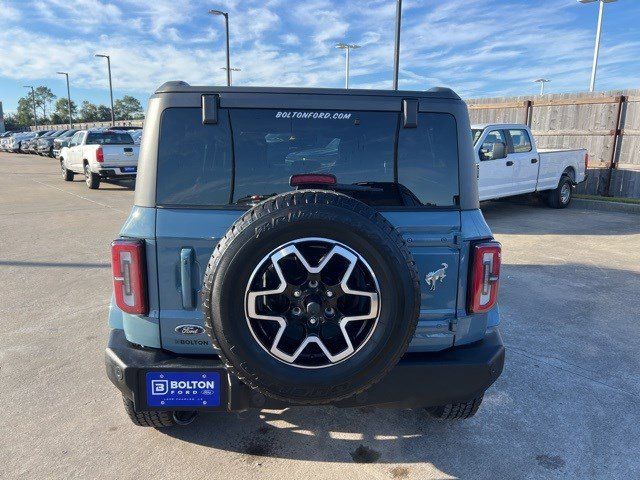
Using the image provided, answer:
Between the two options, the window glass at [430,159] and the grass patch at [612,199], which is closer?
the window glass at [430,159]

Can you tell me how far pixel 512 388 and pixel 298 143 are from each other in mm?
2370

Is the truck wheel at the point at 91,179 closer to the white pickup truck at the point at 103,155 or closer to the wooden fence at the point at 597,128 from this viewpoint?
the white pickup truck at the point at 103,155

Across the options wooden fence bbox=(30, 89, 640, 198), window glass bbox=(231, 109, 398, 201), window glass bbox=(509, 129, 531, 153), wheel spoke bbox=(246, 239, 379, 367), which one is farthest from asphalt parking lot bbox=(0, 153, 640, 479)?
wooden fence bbox=(30, 89, 640, 198)

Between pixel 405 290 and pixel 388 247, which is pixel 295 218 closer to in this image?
pixel 388 247

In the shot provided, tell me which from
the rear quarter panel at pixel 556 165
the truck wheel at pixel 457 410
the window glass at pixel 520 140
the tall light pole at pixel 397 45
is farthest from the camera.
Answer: the tall light pole at pixel 397 45

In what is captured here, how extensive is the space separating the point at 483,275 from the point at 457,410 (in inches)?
36.7

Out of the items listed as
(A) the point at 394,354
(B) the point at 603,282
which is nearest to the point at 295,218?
(A) the point at 394,354

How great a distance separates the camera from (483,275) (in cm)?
243

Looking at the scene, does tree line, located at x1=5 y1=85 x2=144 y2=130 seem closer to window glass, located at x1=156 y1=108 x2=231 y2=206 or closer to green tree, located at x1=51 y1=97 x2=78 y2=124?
green tree, located at x1=51 y1=97 x2=78 y2=124

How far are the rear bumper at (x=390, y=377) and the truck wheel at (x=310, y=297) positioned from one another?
0.21 m

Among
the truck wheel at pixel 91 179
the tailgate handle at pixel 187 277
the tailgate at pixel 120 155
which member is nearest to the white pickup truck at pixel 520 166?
the tailgate handle at pixel 187 277

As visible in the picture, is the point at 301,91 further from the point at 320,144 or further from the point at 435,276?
the point at 435,276

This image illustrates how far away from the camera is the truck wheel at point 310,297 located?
202 centimetres

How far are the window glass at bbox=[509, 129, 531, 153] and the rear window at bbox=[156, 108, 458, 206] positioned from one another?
869 centimetres
